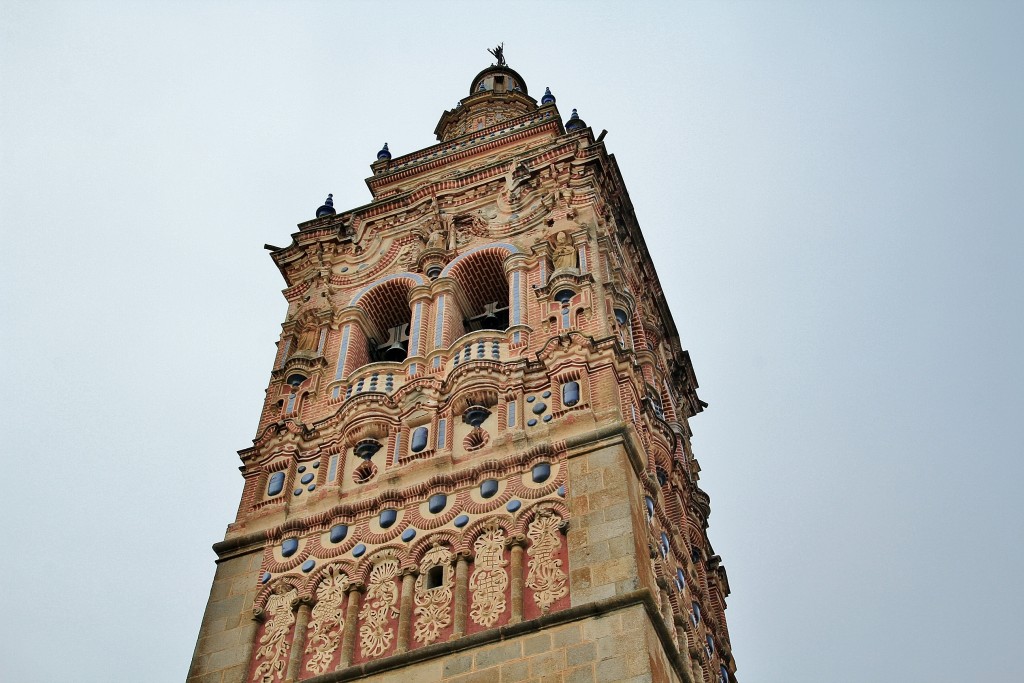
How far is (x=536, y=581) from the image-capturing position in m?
16.5

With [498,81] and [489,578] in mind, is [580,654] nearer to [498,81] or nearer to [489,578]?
[489,578]

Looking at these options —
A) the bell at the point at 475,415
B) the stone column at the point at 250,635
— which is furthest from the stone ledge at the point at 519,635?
the bell at the point at 475,415

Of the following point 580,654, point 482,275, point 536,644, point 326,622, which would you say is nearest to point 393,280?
point 482,275

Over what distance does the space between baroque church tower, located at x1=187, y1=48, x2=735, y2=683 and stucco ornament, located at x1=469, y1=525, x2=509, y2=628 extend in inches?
1.1

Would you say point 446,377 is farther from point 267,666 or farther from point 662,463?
point 267,666

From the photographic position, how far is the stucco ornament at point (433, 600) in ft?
54.0

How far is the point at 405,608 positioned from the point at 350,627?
29.0 inches

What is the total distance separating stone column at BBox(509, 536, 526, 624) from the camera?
1608cm

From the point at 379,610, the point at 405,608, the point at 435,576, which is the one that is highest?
the point at 435,576

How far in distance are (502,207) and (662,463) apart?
684 centimetres

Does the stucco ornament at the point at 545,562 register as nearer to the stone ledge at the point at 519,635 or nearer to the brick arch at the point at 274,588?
the stone ledge at the point at 519,635

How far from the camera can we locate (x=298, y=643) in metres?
17.1

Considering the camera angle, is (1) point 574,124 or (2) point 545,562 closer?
(2) point 545,562

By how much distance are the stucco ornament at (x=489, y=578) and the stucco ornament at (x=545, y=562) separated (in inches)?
13.8
